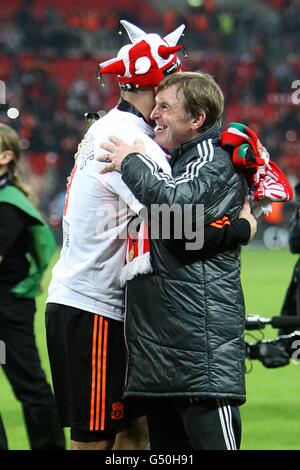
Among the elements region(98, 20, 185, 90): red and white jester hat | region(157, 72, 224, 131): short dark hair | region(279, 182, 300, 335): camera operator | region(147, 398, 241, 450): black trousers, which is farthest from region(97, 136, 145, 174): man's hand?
region(279, 182, 300, 335): camera operator

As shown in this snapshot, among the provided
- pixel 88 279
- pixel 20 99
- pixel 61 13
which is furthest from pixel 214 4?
pixel 88 279

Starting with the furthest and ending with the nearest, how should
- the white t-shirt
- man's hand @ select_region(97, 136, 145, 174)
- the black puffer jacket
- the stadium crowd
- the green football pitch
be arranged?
1. the stadium crowd
2. the green football pitch
3. the white t-shirt
4. man's hand @ select_region(97, 136, 145, 174)
5. the black puffer jacket

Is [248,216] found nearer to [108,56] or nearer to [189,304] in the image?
[189,304]

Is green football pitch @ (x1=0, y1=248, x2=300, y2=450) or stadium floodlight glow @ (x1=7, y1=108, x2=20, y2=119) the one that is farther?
stadium floodlight glow @ (x1=7, y1=108, x2=20, y2=119)

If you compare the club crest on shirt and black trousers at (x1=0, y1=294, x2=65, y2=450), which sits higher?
the club crest on shirt

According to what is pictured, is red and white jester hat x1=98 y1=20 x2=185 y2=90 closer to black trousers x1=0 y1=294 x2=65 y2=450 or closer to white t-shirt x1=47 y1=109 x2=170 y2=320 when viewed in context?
white t-shirt x1=47 y1=109 x2=170 y2=320

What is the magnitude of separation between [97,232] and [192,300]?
57 centimetres

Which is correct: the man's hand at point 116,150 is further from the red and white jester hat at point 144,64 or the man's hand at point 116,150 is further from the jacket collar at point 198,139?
the red and white jester hat at point 144,64

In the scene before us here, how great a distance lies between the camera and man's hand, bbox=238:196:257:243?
147 inches

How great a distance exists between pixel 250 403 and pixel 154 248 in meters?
3.75

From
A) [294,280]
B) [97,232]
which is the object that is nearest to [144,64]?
[97,232]

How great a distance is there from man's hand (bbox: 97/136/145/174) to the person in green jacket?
159 cm

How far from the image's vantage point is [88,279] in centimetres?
400
